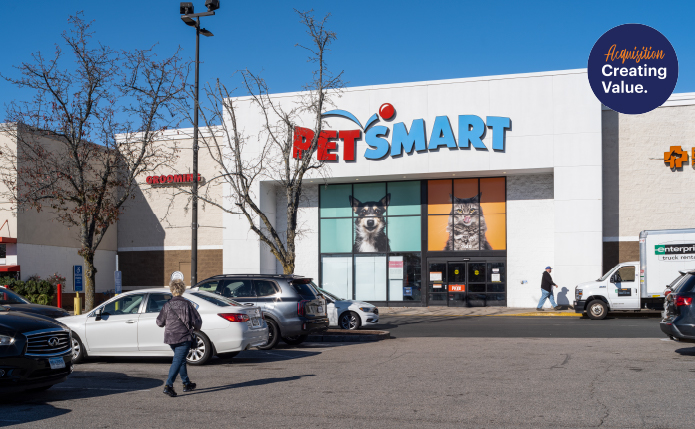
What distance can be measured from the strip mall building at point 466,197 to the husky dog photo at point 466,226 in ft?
0.16

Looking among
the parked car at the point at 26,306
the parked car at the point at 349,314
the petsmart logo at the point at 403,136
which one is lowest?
the parked car at the point at 349,314

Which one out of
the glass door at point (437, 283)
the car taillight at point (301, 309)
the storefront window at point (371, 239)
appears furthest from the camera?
the storefront window at point (371, 239)

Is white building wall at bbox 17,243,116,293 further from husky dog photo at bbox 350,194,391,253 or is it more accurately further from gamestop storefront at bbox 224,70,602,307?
husky dog photo at bbox 350,194,391,253

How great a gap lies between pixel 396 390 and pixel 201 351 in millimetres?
4417

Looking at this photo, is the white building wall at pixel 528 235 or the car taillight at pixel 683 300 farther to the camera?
the white building wall at pixel 528 235

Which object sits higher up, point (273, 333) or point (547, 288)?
point (273, 333)

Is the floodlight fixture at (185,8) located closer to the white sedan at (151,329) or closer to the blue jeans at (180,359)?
the white sedan at (151,329)

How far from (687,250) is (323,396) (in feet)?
54.0

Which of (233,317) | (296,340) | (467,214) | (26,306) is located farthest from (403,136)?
(233,317)

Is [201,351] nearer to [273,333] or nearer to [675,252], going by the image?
[273,333]

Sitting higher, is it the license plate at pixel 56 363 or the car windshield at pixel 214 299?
the car windshield at pixel 214 299

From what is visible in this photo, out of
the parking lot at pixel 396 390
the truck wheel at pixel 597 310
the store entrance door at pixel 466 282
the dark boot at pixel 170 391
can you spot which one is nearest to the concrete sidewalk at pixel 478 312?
the store entrance door at pixel 466 282

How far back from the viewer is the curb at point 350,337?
17.1 m

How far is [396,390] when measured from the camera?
9.30 metres
